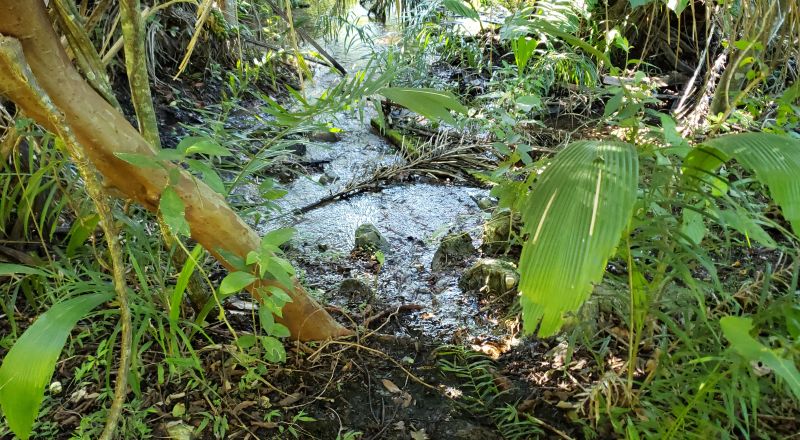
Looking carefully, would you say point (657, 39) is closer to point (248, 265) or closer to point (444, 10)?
point (444, 10)

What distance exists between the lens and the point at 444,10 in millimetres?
4340

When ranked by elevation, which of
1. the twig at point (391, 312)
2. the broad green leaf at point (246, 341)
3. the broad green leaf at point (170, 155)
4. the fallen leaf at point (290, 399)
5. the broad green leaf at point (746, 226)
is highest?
the broad green leaf at point (170, 155)

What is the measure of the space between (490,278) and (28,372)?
1408 mm

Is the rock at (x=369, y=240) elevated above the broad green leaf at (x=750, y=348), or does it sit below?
below

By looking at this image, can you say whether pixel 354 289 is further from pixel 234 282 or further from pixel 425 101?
pixel 425 101

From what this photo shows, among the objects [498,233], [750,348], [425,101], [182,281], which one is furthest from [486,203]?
[750,348]

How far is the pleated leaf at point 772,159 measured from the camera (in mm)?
905

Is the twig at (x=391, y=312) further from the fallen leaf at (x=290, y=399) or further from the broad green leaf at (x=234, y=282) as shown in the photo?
the broad green leaf at (x=234, y=282)

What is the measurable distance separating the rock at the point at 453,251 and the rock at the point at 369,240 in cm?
23

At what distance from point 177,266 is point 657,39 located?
3.63 m

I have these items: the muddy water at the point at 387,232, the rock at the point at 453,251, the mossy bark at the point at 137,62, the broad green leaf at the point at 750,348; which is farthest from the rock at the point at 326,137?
the broad green leaf at the point at 750,348

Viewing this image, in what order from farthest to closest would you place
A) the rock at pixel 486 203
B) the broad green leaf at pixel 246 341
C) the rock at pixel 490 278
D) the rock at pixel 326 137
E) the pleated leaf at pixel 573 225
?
the rock at pixel 326 137 → the rock at pixel 486 203 → the rock at pixel 490 278 → the broad green leaf at pixel 246 341 → the pleated leaf at pixel 573 225

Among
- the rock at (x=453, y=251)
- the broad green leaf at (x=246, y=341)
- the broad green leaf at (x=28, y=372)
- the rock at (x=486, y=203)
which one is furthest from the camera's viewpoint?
the rock at (x=486, y=203)

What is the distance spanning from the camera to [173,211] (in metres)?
1.25
